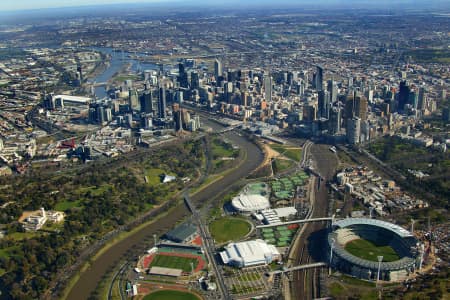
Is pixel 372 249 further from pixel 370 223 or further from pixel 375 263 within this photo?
pixel 375 263

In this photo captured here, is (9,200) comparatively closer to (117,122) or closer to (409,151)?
(117,122)

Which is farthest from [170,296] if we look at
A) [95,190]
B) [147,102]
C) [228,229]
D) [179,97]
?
[179,97]

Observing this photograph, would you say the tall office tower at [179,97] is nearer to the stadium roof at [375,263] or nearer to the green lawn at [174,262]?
the green lawn at [174,262]

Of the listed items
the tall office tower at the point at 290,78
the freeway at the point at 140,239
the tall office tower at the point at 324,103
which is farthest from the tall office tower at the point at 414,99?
the freeway at the point at 140,239

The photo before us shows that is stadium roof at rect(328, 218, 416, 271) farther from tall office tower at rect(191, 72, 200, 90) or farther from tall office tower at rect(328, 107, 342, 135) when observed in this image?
tall office tower at rect(191, 72, 200, 90)

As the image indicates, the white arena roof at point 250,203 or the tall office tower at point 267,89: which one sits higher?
the tall office tower at point 267,89
